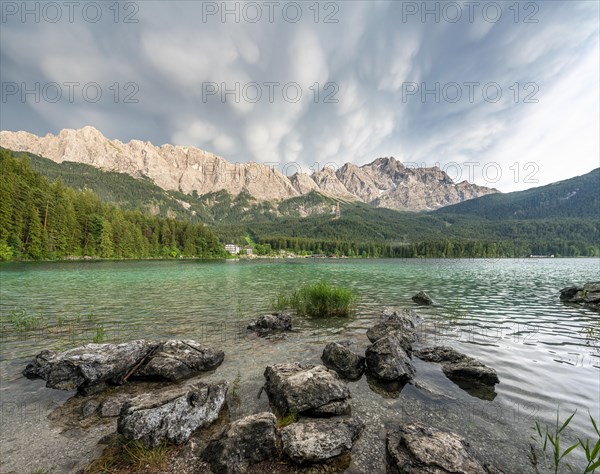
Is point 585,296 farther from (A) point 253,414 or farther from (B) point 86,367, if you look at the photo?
(B) point 86,367

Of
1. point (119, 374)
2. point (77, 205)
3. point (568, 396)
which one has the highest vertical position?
point (77, 205)

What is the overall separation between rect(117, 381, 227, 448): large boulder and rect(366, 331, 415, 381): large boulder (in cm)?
630

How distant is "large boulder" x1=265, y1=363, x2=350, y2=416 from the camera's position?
7629mm

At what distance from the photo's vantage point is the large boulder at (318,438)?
18.9ft

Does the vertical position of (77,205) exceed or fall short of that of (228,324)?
it exceeds it

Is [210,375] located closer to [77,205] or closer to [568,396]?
[568,396]

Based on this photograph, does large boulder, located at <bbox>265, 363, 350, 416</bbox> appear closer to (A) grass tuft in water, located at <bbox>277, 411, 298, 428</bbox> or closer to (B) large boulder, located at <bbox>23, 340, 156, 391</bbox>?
(A) grass tuft in water, located at <bbox>277, 411, 298, 428</bbox>

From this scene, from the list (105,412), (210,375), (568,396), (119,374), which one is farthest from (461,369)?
(119,374)

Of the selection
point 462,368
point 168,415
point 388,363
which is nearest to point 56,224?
point 168,415

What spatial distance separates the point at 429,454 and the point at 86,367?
11261 millimetres

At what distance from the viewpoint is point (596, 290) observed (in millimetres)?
27375

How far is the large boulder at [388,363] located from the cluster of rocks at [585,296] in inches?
1061

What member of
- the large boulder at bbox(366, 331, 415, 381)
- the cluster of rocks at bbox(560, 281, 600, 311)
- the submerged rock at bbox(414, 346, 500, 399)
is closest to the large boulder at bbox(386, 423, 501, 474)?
the large boulder at bbox(366, 331, 415, 381)

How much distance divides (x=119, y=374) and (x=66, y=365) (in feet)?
5.98
